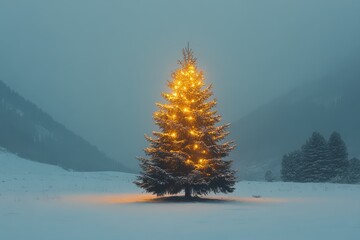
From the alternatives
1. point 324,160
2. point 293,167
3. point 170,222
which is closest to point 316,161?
point 324,160

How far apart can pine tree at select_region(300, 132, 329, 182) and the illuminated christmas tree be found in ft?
146

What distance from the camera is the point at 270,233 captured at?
42.8 ft

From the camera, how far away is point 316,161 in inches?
2645

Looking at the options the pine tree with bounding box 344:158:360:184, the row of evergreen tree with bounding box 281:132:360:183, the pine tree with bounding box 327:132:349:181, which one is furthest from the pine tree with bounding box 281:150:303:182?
the pine tree with bounding box 344:158:360:184

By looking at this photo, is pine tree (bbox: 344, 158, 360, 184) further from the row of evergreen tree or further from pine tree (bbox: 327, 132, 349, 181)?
pine tree (bbox: 327, 132, 349, 181)

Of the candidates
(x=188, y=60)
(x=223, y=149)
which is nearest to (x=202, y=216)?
(x=223, y=149)

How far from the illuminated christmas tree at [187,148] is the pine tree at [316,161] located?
146ft

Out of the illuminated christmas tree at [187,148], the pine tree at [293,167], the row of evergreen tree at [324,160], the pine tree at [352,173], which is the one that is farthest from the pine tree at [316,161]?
the illuminated christmas tree at [187,148]

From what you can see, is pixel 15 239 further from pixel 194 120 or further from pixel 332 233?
pixel 194 120

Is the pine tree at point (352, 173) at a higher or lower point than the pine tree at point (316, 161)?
lower

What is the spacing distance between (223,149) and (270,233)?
13.2 meters

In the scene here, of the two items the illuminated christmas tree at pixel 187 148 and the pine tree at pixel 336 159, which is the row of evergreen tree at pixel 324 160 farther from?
the illuminated christmas tree at pixel 187 148

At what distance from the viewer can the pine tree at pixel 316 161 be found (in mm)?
67125

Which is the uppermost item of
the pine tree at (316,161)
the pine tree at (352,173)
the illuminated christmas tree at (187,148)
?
the pine tree at (316,161)
